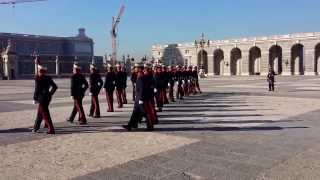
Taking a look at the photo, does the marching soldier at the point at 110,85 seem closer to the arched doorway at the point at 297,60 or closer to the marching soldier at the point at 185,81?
the marching soldier at the point at 185,81

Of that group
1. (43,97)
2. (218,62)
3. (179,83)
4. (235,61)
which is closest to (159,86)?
(179,83)

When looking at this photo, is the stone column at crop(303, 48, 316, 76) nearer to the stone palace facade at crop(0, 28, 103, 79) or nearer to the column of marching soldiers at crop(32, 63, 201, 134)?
the stone palace facade at crop(0, 28, 103, 79)

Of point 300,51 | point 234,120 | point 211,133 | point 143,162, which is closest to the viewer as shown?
point 143,162

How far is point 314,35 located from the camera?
92938mm

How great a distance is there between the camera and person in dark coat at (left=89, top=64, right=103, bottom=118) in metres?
15.1

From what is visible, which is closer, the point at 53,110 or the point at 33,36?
the point at 53,110

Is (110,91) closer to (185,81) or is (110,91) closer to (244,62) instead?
(185,81)

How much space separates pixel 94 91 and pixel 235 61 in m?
97.8

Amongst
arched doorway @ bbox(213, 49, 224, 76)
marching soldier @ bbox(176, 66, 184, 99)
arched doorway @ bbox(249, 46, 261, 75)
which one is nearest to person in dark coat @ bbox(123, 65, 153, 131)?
marching soldier @ bbox(176, 66, 184, 99)

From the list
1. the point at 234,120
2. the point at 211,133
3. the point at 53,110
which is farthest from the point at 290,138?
the point at 53,110

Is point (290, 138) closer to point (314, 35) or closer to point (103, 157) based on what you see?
point (103, 157)

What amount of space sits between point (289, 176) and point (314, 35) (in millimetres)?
91175

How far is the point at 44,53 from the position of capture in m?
136

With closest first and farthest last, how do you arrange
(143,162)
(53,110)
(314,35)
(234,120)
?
(143,162) → (234,120) → (53,110) → (314,35)
